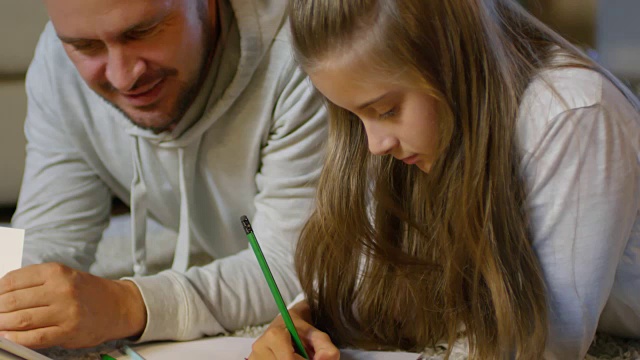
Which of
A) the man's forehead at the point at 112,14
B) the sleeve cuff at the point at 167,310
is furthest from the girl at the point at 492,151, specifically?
the man's forehead at the point at 112,14

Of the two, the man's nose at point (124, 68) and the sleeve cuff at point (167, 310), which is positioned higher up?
the man's nose at point (124, 68)

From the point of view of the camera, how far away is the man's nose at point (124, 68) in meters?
0.85

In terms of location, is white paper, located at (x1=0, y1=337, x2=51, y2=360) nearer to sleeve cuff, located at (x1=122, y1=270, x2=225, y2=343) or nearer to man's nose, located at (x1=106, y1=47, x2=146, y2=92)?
sleeve cuff, located at (x1=122, y1=270, x2=225, y2=343)

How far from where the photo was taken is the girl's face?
0.63 meters

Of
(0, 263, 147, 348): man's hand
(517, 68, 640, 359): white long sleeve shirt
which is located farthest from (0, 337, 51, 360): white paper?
(517, 68, 640, 359): white long sleeve shirt

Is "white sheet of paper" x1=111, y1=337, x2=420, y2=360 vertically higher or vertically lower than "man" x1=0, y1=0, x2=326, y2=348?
lower

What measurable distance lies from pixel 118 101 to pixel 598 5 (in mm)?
471

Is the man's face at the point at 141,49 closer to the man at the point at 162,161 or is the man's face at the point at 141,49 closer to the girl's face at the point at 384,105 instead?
the man at the point at 162,161

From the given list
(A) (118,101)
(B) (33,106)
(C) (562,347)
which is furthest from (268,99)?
(C) (562,347)

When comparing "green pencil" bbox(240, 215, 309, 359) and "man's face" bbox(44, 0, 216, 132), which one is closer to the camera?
"green pencil" bbox(240, 215, 309, 359)

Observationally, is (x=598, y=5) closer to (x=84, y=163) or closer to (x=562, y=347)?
(x=562, y=347)

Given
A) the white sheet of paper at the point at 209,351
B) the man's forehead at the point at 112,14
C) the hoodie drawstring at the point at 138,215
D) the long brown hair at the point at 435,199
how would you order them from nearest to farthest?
1. the long brown hair at the point at 435,199
2. the white sheet of paper at the point at 209,351
3. the man's forehead at the point at 112,14
4. the hoodie drawstring at the point at 138,215

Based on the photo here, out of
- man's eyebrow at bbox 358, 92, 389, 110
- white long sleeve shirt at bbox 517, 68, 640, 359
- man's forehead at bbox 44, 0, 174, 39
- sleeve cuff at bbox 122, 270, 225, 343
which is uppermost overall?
man's forehead at bbox 44, 0, 174, 39

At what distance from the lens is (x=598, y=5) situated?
868 mm
